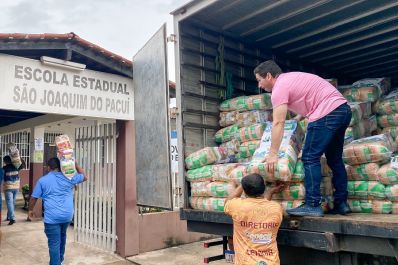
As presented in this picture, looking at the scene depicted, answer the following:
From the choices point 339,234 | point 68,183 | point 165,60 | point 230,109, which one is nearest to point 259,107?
point 230,109

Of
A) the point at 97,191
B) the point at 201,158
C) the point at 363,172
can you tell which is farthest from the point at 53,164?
the point at 363,172

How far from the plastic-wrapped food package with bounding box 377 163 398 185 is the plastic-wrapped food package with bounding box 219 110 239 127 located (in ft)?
5.95

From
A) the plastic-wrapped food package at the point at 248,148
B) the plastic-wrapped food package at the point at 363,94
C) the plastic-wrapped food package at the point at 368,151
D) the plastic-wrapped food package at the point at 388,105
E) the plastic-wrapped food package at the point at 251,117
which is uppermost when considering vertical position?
the plastic-wrapped food package at the point at 363,94

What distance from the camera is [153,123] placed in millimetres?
4270

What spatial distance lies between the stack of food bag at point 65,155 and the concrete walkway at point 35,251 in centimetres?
206

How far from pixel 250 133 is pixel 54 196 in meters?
2.90

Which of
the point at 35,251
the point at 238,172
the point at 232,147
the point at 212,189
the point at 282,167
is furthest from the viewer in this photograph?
the point at 35,251

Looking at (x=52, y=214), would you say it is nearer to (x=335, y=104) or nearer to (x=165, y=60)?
(x=165, y=60)

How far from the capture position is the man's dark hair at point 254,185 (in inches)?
117

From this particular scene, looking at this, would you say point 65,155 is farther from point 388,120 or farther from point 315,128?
point 388,120

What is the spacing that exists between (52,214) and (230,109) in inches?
111

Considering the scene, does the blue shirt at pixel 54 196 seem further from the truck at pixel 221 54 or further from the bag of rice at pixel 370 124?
the bag of rice at pixel 370 124

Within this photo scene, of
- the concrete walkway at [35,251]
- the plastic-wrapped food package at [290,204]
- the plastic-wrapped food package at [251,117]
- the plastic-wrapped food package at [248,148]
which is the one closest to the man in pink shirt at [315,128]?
the plastic-wrapped food package at [290,204]

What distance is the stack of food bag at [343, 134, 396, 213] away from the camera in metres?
3.07
